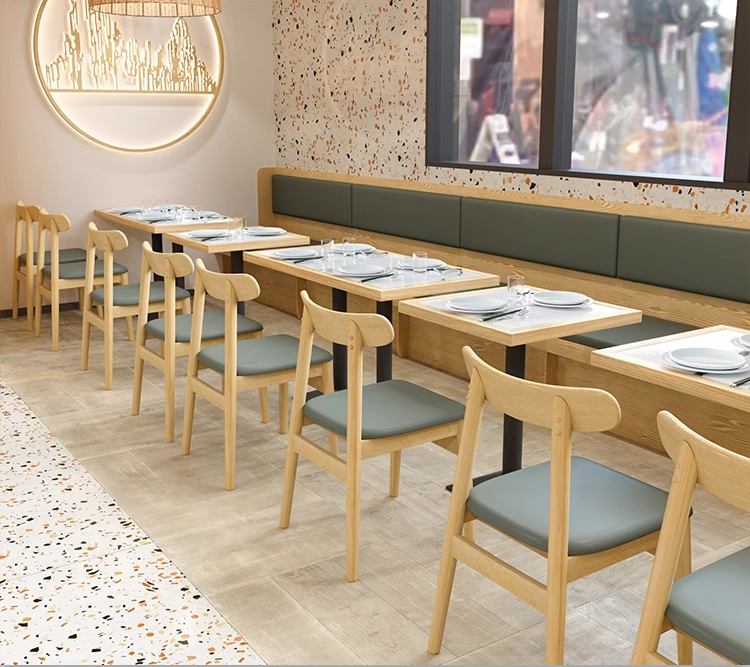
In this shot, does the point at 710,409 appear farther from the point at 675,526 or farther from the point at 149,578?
the point at 149,578

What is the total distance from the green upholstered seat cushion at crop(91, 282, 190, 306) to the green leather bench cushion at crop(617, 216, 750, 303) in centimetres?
211

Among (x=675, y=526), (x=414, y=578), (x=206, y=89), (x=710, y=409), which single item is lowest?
(x=414, y=578)

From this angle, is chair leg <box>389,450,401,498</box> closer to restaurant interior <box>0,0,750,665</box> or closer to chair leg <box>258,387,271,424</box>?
restaurant interior <box>0,0,750,665</box>

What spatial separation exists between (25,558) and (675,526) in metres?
1.95

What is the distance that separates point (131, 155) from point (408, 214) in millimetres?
2120

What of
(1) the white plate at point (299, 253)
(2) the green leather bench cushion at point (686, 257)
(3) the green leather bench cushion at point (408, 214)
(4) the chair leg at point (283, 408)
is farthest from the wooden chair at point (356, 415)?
(3) the green leather bench cushion at point (408, 214)

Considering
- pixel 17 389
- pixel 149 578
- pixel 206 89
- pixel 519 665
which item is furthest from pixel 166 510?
pixel 206 89

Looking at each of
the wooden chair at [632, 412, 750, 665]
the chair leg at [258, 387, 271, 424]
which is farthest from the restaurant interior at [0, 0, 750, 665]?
the chair leg at [258, 387, 271, 424]

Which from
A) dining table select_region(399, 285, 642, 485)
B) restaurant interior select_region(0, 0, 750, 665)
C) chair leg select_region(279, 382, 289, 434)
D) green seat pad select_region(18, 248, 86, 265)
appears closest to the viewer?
restaurant interior select_region(0, 0, 750, 665)

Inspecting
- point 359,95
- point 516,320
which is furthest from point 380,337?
point 359,95

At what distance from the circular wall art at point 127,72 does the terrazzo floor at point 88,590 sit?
11.0ft

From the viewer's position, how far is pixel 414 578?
8.39 ft

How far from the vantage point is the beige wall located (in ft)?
18.6

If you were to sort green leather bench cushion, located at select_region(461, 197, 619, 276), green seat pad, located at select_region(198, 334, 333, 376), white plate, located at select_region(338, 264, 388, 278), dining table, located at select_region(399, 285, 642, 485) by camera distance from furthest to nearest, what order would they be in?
1. green leather bench cushion, located at select_region(461, 197, 619, 276)
2. white plate, located at select_region(338, 264, 388, 278)
3. green seat pad, located at select_region(198, 334, 333, 376)
4. dining table, located at select_region(399, 285, 642, 485)
